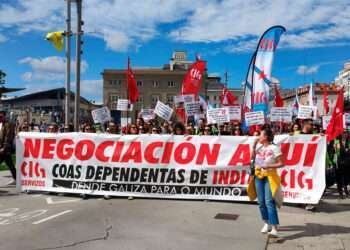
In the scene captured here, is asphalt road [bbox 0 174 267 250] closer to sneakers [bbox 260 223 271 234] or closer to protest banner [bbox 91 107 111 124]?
sneakers [bbox 260 223 271 234]

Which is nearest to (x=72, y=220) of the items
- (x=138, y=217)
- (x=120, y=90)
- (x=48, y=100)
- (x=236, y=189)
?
(x=138, y=217)

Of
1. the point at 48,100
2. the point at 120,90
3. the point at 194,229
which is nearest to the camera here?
the point at 194,229

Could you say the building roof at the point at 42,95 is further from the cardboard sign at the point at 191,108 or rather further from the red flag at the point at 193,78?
the cardboard sign at the point at 191,108

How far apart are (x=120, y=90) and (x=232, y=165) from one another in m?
88.3

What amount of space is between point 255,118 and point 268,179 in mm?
3727

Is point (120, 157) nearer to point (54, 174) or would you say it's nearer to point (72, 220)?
point (54, 174)

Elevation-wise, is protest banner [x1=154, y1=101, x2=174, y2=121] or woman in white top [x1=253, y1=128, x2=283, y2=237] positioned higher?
protest banner [x1=154, y1=101, x2=174, y2=121]

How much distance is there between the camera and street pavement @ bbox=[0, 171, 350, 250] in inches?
194

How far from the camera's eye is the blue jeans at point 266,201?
520 cm

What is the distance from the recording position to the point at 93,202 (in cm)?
748

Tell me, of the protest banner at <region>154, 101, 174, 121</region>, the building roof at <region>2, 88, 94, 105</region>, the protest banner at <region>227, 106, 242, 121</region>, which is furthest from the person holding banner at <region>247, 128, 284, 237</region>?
the building roof at <region>2, 88, 94, 105</region>

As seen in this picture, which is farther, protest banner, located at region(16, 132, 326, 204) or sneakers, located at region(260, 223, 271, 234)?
protest banner, located at region(16, 132, 326, 204)

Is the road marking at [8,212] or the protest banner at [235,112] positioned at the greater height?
the protest banner at [235,112]

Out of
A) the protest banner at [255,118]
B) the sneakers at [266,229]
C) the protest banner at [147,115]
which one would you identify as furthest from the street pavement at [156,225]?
the protest banner at [147,115]
